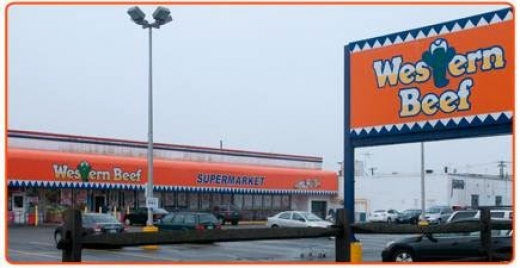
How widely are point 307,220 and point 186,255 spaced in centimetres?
1615

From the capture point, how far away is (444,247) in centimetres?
1184

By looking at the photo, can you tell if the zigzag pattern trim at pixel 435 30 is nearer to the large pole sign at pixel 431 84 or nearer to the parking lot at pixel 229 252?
the large pole sign at pixel 431 84

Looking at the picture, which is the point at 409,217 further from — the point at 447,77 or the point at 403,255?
the point at 447,77

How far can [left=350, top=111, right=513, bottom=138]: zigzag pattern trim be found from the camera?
11.4 meters

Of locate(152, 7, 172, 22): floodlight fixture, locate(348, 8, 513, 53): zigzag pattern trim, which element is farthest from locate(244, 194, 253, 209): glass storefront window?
locate(348, 8, 513, 53): zigzag pattern trim

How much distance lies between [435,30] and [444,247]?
11.9 ft

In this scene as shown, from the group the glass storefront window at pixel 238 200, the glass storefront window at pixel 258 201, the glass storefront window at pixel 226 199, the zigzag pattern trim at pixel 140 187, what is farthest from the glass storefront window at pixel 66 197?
the glass storefront window at pixel 258 201

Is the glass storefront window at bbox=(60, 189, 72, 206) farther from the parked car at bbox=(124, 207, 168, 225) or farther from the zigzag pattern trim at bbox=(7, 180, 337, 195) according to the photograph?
the parked car at bbox=(124, 207, 168, 225)

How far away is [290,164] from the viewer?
5966 cm

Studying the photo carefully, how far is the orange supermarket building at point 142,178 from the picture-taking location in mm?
42094

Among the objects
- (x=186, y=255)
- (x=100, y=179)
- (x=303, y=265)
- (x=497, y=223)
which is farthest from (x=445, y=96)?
(x=100, y=179)

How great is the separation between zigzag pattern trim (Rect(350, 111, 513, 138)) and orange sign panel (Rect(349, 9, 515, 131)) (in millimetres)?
24

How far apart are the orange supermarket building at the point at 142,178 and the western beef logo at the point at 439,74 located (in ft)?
86.8

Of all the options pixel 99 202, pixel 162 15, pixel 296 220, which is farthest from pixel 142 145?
pixel 162 15
